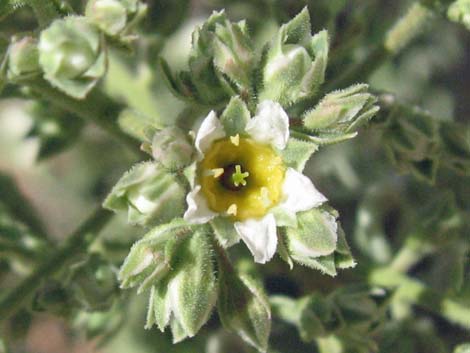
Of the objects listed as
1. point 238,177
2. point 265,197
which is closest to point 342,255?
point 265,197

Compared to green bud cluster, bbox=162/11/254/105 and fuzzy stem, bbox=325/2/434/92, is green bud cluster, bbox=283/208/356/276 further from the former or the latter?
fuzzy stem, bbox=325/2/434/92

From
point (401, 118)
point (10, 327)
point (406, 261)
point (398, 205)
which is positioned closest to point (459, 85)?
point (398, 205)

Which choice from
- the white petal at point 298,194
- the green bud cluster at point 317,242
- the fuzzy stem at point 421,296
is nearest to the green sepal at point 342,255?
the green bud cluster at point 317,242

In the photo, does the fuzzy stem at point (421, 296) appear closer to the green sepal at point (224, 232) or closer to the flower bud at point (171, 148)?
the green sepal at point (224, 232)

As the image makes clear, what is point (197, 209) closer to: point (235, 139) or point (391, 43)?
point (235, 139)

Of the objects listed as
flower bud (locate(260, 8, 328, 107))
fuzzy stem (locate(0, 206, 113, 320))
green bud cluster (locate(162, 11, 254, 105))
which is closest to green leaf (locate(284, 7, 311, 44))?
flower bud (locate(260, 8, 328, 107))
